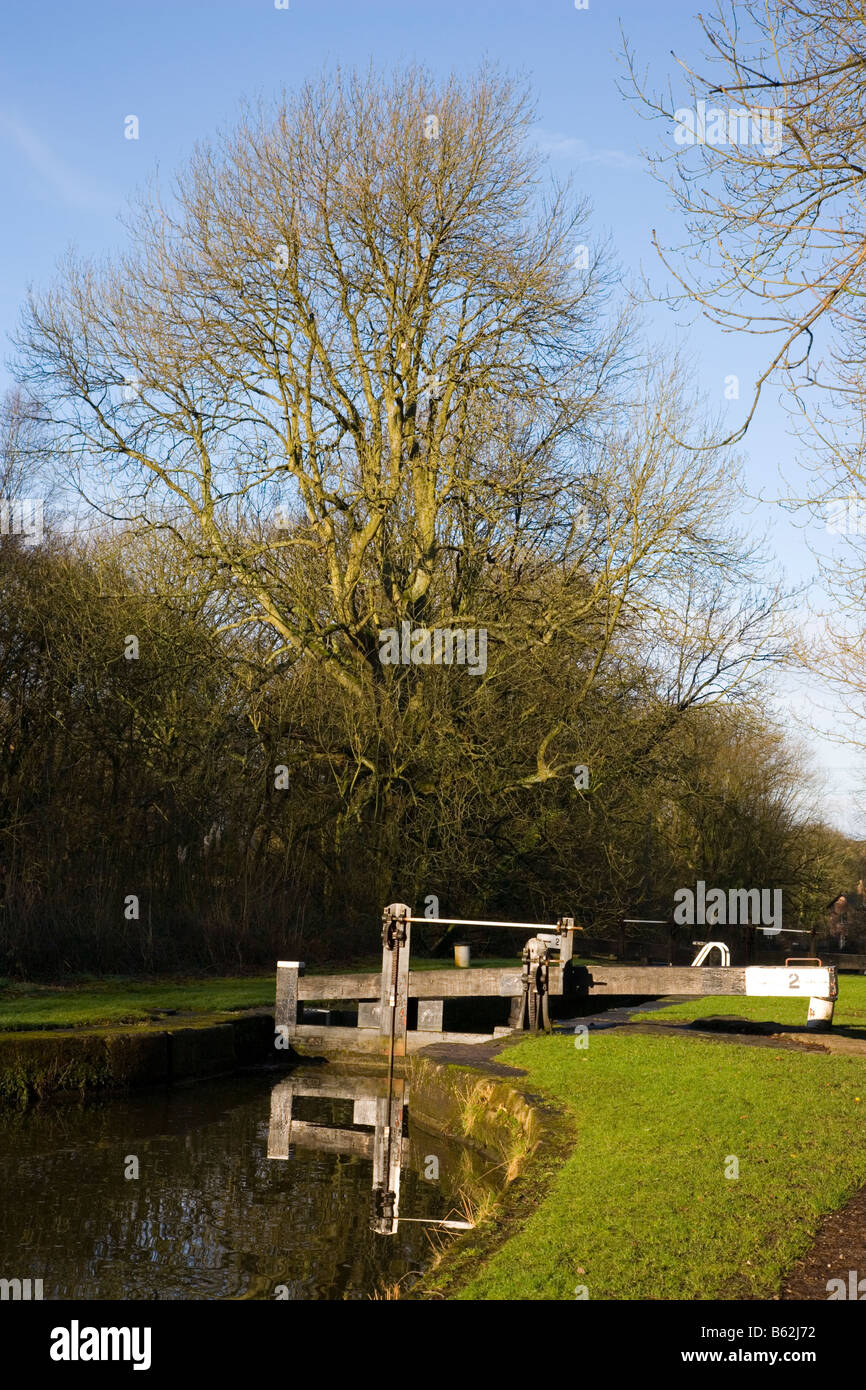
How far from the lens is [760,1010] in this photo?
51.6 ft

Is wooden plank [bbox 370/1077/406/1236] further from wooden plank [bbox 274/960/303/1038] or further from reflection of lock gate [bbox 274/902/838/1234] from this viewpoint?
wooden plank [bbox 274/960/303/1038]

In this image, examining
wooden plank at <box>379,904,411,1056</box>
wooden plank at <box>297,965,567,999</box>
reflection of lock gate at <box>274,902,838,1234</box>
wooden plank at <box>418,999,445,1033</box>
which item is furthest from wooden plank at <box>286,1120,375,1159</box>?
wooden plank at <box>418,999,445,1033</box>

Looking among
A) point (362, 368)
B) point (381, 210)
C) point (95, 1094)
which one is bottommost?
point (95, 1094)

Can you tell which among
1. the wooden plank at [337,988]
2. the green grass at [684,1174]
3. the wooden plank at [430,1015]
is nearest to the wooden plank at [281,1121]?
the wooden plank at [337,988]

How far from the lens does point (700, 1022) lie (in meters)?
13.0

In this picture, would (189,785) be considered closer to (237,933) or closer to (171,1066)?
(237,933)

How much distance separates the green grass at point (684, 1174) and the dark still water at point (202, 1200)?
1104 millimetres

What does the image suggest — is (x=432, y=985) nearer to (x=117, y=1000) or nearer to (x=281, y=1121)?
(x=281, y=1121)

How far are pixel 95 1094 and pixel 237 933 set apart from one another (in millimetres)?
7399

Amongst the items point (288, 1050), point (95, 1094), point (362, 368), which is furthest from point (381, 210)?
point (95, 1094)

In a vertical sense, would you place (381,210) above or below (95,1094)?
above

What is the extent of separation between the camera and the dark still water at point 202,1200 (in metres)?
6.28

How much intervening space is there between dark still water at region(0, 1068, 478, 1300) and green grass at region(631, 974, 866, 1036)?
5.22 m

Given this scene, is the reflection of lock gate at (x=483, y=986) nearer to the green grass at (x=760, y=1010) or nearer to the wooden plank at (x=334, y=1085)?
the wooden plank at (x=334, y=1085)
